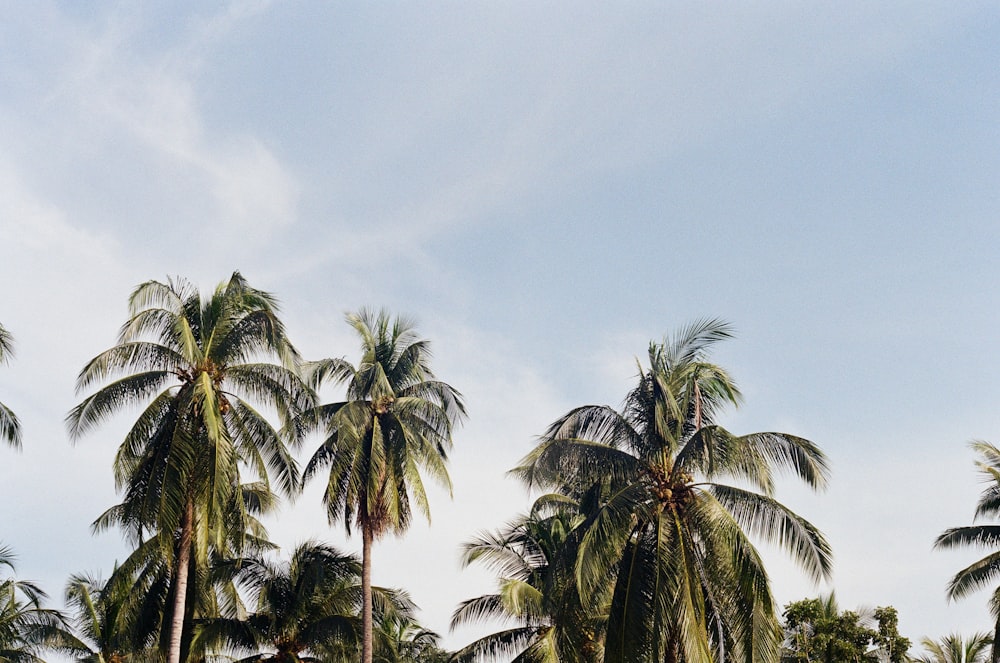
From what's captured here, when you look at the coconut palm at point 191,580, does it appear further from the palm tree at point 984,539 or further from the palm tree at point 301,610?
the palm tree at point 984,539

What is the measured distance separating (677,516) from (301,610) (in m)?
15.8

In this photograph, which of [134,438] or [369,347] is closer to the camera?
[134,438]

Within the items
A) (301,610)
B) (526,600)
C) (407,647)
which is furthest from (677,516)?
(407,647)

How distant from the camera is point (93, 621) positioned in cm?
3806

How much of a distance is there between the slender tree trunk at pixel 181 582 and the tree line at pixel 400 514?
51 mm

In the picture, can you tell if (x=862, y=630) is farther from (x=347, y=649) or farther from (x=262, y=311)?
(x=262, y=311)

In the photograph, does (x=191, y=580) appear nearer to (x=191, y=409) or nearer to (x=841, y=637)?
(x=191, y=409)

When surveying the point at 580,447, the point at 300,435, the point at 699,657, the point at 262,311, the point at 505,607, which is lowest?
the point at 699,657

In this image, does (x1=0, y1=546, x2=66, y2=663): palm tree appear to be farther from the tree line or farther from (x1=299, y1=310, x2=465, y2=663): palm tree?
(x1=299, y1=310, x2=465, y2=663): palm tree

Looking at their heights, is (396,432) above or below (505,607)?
above

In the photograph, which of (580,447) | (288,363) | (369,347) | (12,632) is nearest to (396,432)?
(369,347)

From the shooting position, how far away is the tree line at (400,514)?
20.6m

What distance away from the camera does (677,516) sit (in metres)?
21.2

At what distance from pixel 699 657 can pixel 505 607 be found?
1116 cm
